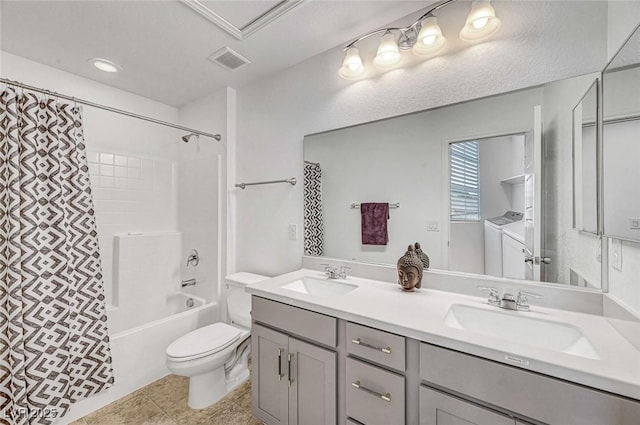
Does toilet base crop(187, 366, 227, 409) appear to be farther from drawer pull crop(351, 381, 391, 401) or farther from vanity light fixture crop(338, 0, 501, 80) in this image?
vanity light fixture crop(338, 0, 501, 80)

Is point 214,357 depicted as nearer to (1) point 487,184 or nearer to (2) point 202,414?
(2) point 202,414

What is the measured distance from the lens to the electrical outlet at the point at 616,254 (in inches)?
37.4

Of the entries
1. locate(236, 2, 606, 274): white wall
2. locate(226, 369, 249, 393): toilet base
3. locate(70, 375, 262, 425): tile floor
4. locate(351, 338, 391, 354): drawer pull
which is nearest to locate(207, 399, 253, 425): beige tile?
locate(70, 375, 262, 425): tile floor

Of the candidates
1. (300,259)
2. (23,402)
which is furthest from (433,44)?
(23,402)

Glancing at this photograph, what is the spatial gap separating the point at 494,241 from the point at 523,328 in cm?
41

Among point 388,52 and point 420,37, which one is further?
point 388,52

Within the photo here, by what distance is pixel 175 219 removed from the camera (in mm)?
2834

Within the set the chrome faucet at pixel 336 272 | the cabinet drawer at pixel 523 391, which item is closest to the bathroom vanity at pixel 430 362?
the cabinet drawer at pixel 523 391

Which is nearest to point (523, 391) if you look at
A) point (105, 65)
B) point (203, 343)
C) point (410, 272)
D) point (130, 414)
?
point (410, 272)

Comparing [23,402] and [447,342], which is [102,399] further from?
[447,342]

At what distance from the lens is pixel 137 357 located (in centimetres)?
189

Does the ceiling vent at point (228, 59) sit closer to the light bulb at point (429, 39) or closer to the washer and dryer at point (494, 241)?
the light bulb at point (429, 39)

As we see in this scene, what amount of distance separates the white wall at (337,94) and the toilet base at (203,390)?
827 millimetres

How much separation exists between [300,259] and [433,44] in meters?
1.60
